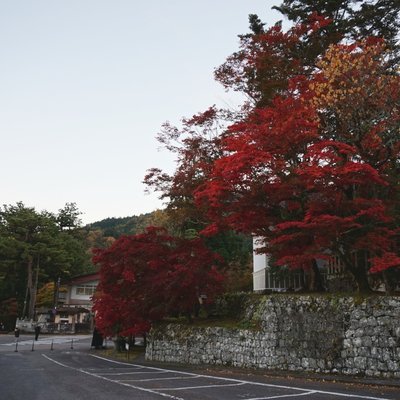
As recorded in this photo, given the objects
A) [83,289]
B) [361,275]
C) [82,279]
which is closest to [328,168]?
[361,275]

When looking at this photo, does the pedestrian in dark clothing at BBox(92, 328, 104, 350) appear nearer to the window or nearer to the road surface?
the road surface

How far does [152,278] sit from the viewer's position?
17734mm

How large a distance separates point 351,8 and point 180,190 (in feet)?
38.8

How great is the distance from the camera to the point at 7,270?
5106 cm

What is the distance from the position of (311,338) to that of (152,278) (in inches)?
284

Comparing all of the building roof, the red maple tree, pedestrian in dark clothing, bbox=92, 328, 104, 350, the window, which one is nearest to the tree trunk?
the red maple tree

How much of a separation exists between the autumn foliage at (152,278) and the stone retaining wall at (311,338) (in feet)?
5.90

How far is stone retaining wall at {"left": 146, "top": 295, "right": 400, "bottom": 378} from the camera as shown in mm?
11961

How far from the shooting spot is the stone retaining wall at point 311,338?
39.2 feet

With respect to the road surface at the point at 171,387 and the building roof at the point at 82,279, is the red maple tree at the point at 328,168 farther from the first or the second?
the building roof at the point at 82,279

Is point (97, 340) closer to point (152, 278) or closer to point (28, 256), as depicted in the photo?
point (152, 278)

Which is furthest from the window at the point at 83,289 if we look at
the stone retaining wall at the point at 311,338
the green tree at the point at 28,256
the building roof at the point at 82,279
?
the stone retaining wall at the point at 311,338

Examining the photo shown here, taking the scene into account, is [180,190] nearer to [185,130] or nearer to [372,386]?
[185,130]

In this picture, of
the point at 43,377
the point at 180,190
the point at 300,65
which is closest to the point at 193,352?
the point at 43,377
